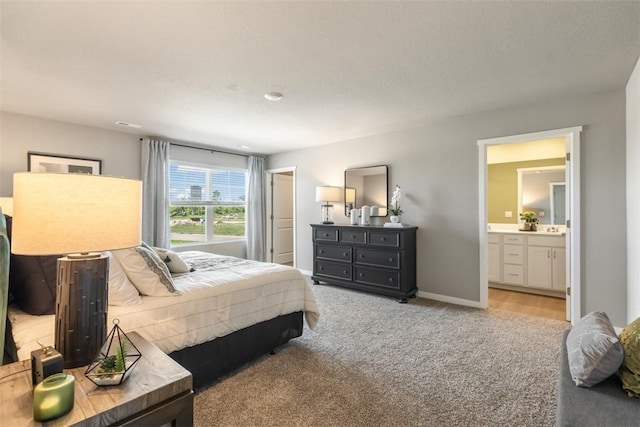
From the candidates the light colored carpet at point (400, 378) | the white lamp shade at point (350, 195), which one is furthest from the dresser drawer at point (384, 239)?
the light colored carpet at point (400, 378)

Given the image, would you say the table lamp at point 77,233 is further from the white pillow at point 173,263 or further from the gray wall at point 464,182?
the gray wall at point 464,182

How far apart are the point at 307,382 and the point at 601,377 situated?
1.61m

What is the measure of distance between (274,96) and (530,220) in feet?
14.4

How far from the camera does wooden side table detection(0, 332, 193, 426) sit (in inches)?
36.6

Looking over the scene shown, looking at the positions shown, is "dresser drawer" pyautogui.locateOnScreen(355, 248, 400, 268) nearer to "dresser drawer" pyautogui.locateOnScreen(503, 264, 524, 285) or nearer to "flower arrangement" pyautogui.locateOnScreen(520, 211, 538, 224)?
"dresser drawer" pyautogui.locateOnScreen(503, 264, 524, 285)

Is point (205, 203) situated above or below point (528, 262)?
above

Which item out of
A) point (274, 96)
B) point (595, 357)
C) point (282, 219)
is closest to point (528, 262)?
point (595, 357)

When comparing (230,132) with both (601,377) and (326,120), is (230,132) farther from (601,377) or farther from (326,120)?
(601,377)

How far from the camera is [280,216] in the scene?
662 cm

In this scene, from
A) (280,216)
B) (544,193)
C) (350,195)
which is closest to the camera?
(544,193)

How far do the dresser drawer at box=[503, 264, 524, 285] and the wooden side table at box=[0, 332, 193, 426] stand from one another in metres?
4.89

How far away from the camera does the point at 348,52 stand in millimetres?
2291

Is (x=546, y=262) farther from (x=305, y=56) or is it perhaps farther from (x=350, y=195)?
A: (x=305, y=56)

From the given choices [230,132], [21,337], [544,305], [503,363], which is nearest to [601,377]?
[503,363]
